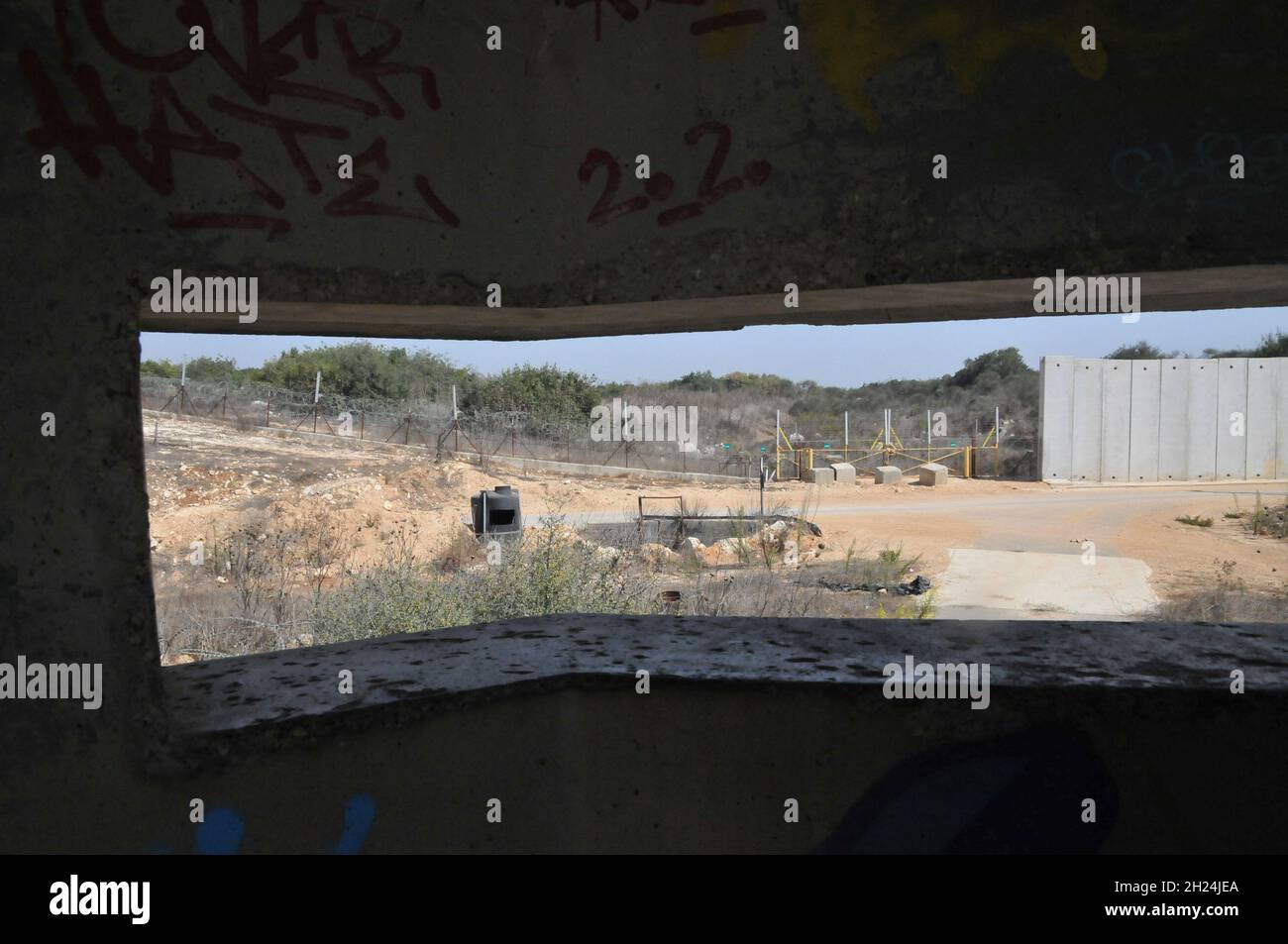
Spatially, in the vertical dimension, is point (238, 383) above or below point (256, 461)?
above

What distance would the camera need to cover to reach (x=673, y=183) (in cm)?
207

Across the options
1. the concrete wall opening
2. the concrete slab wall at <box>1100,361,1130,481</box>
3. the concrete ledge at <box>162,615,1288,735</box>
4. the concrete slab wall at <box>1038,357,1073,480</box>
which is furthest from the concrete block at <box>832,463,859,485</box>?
the concrete ledge at <box>162,615,1288,735</box>

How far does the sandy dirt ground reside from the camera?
44.7 ft

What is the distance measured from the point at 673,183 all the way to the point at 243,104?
3.24ft

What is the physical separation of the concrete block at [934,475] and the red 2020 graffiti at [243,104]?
22986mm

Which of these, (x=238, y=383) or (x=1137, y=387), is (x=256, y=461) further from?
(x=1137, y=387)

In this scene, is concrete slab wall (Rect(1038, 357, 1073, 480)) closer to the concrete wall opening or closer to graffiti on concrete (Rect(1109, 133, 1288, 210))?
the concrete wall opening

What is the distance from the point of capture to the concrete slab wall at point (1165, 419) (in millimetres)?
22578

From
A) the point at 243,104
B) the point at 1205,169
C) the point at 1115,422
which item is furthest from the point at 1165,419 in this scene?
the point at 243,104

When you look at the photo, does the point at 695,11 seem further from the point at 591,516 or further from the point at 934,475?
the point at 934,475

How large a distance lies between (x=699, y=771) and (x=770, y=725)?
0.70 ft

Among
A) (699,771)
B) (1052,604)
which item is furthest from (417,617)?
(1052,604)

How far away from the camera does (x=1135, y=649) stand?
2.36m

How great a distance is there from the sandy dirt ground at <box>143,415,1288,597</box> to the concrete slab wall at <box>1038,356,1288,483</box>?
3.79 feet
